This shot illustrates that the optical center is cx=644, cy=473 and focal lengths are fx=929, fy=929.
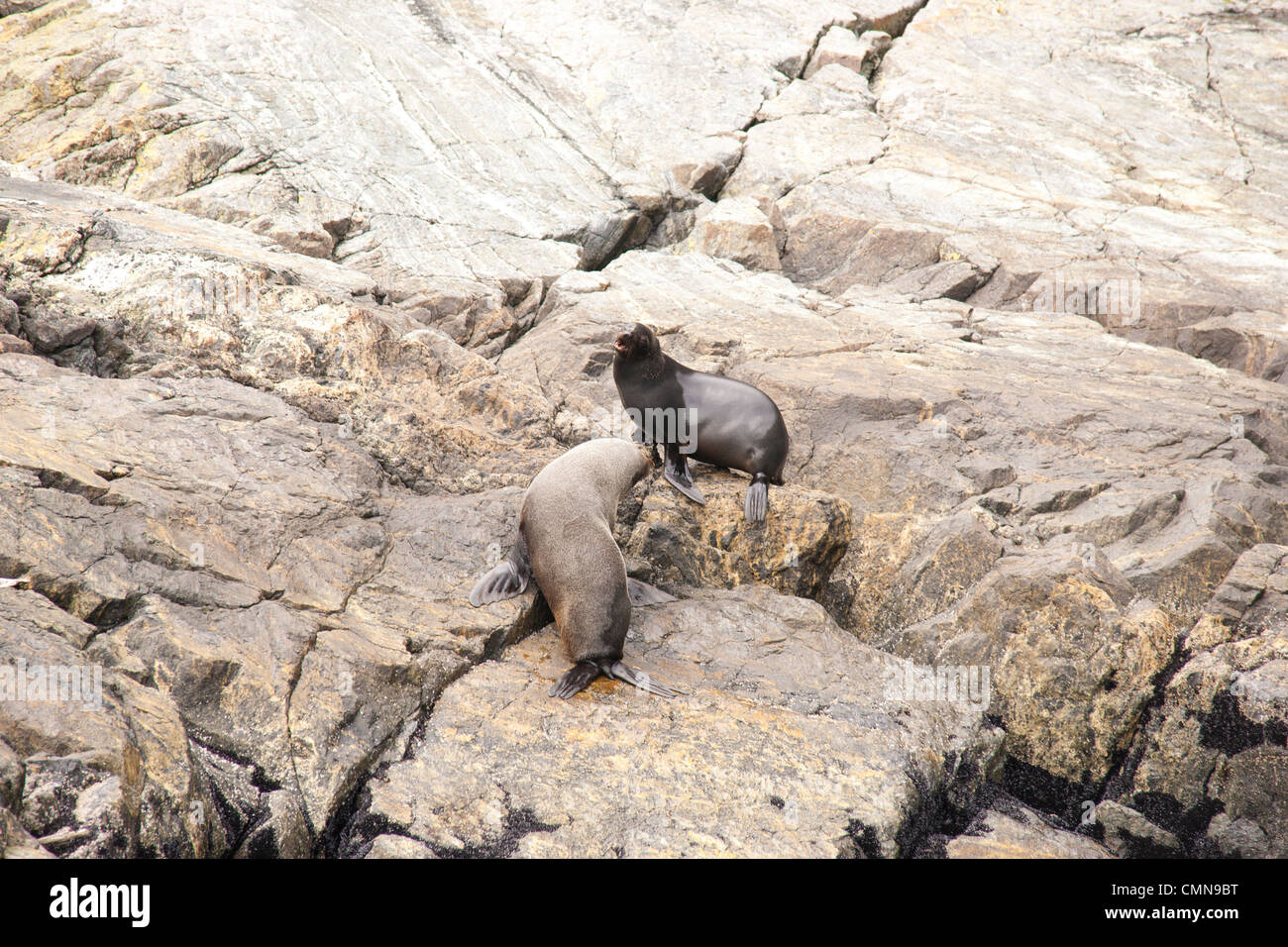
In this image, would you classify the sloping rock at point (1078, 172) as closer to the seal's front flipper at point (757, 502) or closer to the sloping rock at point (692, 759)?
the seal's front flipper at point (757, 502)

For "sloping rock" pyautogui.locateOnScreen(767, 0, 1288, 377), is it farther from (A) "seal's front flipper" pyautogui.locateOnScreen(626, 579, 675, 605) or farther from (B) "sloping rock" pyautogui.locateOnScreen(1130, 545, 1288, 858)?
(A) "seal's front flipper" pyautogui.locateOnScreen(626, 579, 675, 605)

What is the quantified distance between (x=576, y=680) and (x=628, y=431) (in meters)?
3.33

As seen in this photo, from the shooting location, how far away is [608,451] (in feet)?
23.2

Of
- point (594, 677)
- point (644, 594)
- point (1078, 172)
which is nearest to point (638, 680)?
point (594, 677)

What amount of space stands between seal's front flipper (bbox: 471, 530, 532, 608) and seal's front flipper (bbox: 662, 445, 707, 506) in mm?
1607

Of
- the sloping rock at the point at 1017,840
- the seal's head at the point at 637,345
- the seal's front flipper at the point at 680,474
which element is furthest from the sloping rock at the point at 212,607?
the sloping rock at the point at 1017,840

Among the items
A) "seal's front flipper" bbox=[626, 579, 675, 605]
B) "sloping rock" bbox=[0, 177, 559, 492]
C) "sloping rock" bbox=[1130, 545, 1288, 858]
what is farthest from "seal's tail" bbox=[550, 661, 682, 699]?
"sloping rock" bbox=[1130, 545, 1288, 858]

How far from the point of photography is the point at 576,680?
5477 mm

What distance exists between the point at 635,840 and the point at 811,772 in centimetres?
107

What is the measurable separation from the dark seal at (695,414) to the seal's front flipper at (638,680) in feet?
6.83

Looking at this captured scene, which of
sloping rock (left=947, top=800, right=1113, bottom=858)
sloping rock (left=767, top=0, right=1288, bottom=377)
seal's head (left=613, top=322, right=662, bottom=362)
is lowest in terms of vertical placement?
sloping rock (left=947, top=800, right=1113, bottom=858)

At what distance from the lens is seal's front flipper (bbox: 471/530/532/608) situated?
5.90m

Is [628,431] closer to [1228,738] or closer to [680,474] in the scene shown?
[680,474]
